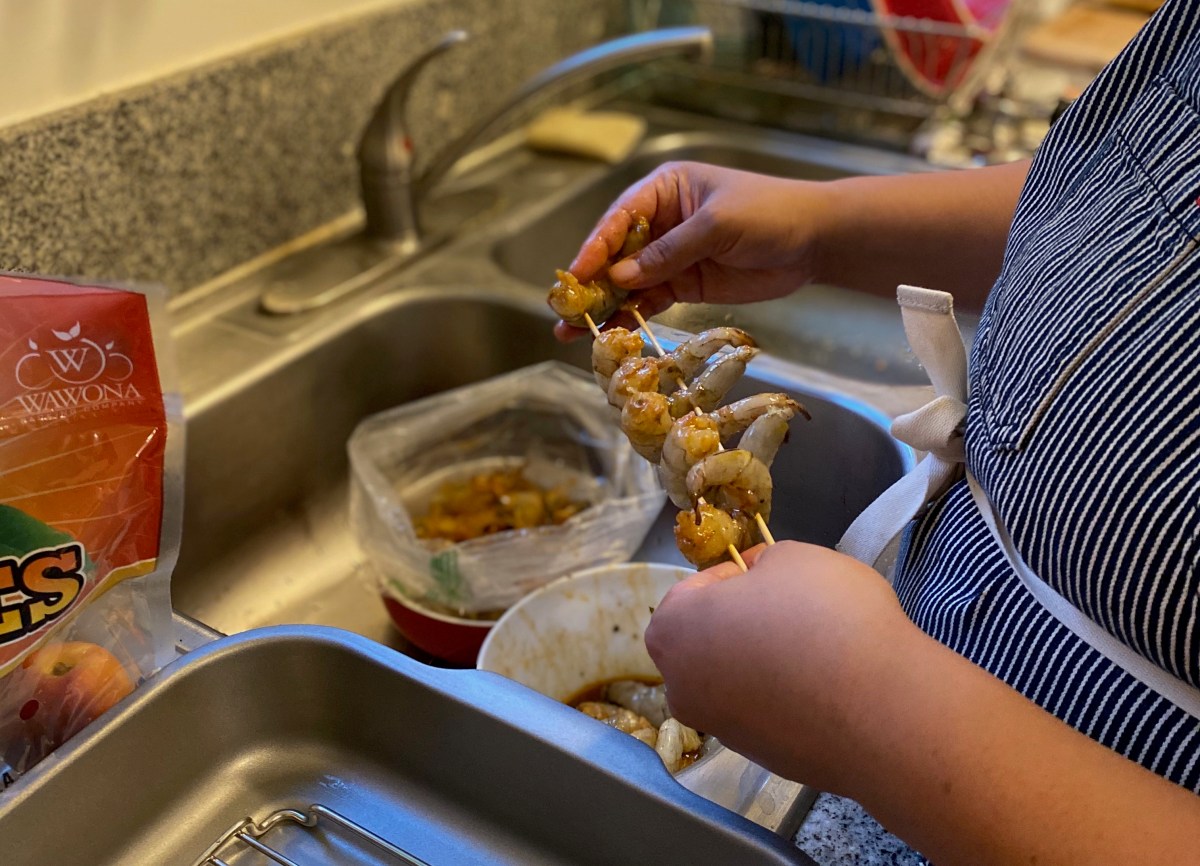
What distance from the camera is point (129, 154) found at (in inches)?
41.5

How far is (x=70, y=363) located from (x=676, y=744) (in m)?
0.48

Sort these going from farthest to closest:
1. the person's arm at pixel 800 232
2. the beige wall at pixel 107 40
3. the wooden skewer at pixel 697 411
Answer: the beige wall at pixel 107 40
the person's arm at pixel 800 232
the wooden skewer at pixel 697 411

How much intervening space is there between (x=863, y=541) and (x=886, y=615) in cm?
18

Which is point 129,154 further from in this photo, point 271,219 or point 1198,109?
point 1198,109

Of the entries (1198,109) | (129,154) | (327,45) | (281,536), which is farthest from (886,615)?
(327,45)

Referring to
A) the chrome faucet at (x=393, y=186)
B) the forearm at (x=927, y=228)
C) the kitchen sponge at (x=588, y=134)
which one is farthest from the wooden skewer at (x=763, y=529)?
the kitchen sponge at (x=588, y=134)

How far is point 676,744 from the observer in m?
0.72

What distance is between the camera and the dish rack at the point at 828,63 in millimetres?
1475

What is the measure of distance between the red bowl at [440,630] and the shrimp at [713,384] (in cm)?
33

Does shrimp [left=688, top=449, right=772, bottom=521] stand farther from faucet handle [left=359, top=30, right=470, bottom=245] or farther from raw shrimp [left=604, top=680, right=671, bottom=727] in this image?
faucet handle [left=359, top=30, right=470, bottom=245]

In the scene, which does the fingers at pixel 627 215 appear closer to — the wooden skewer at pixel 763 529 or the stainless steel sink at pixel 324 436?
the stainless steel sink at pixel 324 436

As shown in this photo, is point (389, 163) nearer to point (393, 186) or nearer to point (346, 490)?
point (393, 186)

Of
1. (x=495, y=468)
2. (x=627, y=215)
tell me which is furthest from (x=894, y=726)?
(x=495, y=468)

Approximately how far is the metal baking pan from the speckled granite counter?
8 centimetres
